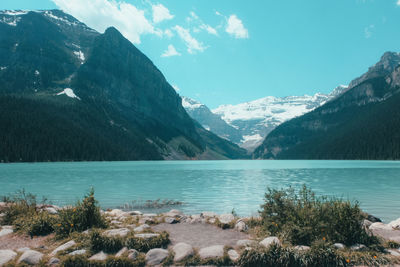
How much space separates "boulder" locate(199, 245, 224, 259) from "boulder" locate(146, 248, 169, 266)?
132cm

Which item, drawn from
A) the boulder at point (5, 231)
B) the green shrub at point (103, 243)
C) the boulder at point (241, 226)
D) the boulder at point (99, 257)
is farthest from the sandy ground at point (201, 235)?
the boulder at point (5, 231)

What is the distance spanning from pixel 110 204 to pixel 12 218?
16281 millimetres

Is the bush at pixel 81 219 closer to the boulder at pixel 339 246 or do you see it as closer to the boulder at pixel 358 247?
the boulder at pixel 339 246

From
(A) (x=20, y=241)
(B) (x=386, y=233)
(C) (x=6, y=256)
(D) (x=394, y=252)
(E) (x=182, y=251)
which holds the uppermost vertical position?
(D) (x=394, y=252)

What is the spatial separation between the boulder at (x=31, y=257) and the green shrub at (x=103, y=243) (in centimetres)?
178

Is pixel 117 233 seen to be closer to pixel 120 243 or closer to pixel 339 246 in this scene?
pixel 120 243

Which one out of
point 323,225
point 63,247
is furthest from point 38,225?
point 323,225

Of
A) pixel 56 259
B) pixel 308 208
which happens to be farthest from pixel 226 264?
pixel 56 259

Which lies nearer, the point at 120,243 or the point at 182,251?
the point at 182,251

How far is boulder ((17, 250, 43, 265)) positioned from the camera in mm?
9992

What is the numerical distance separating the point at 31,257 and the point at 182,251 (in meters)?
5.33

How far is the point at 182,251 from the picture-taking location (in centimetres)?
1076

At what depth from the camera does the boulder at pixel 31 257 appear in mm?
9992

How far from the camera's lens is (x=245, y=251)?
1018 centimetres
